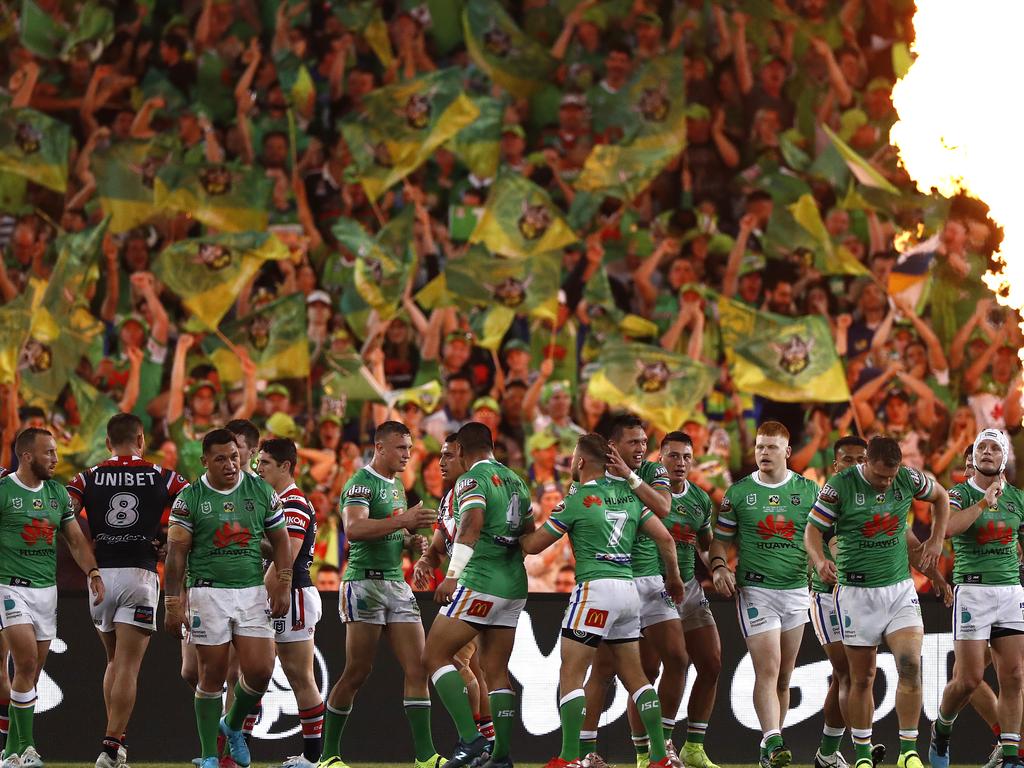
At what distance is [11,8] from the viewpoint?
67.5ft

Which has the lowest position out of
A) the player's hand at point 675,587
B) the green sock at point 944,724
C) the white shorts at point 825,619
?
the green sock at point 944,724

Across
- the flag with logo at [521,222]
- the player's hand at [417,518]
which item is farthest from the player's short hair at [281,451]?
the flag with logo at [521,222]

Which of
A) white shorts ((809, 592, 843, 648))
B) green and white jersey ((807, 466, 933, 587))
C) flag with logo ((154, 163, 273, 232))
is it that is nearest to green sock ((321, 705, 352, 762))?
green and white jersey ((807, 466, 933, 587))

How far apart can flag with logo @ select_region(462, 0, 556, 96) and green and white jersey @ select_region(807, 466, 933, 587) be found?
1067cm

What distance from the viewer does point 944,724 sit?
1098 centimetres

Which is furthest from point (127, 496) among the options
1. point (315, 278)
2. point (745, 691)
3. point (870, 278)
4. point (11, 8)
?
point (11, 8)

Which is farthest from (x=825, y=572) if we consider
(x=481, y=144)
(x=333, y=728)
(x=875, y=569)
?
(x=481, y=144)

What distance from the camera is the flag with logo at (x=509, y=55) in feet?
65.3

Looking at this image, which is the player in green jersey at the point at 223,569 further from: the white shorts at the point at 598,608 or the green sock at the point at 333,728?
the white shorts at the point at 598,608

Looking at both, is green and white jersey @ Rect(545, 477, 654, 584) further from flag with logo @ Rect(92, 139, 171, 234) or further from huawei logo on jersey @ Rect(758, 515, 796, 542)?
flag with logo @ Rect(92, 139, 171, 234)

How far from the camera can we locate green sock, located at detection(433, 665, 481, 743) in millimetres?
9734

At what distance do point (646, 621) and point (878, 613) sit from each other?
1677 millimetres

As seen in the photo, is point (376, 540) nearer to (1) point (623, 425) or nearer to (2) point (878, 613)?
(1) point (623, 425)

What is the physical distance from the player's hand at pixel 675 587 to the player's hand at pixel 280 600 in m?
2.67
